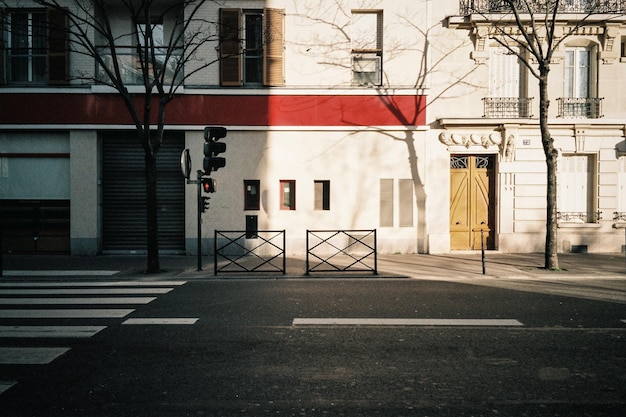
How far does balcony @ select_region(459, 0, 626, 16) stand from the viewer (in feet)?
52.2

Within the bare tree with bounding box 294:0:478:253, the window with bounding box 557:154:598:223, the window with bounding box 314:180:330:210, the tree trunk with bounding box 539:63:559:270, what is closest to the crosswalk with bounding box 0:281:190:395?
the window with bounding box 314:180:330:210

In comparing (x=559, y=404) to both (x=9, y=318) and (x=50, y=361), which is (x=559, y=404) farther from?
(x=9, y=318)

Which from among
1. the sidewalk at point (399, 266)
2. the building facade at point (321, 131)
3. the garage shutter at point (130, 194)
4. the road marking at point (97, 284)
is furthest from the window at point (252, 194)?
the road marking at point (97, 284)

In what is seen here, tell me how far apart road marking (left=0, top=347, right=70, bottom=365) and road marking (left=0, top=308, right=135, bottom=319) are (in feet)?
5.63

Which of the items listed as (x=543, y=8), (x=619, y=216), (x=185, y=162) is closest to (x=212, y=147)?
(x=185, y=162)

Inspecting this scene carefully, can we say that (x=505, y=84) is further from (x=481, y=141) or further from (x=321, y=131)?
(x=321, y=131)

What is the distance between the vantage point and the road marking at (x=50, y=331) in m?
6.73

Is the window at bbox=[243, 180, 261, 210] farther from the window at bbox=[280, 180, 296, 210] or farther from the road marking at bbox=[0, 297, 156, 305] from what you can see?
the road marking at bbox=[0, 297, 156, 305]

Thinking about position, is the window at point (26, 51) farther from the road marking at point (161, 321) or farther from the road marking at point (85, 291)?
the road marking at point (161, 321)

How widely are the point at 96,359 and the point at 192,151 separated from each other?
1125 cm

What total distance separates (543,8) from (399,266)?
949 centimetres

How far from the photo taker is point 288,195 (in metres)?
16.6

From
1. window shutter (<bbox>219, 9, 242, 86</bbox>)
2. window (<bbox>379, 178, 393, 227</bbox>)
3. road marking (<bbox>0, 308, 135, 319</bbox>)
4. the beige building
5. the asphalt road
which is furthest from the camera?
window (<bbox>379, 178, 393, 227</bbox>)

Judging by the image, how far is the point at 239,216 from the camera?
16.3 metres
